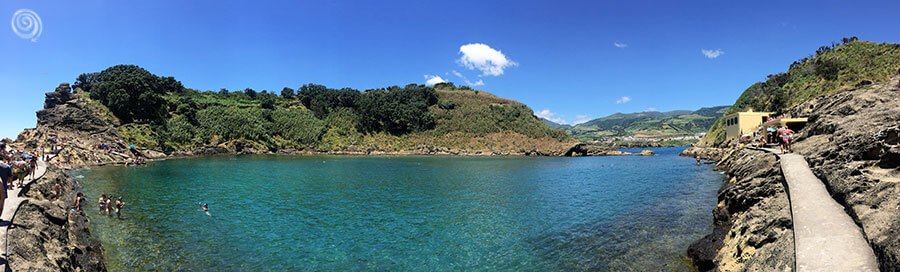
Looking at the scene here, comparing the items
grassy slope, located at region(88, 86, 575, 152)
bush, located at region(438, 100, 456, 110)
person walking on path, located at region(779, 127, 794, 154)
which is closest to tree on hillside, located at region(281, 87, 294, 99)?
grassy slope, located at region(88, 86, 575, 152)

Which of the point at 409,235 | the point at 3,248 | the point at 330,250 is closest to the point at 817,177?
the point at 409,235

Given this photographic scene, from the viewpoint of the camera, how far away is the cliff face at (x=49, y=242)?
997 cm

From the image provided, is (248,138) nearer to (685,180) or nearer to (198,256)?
(198,256)

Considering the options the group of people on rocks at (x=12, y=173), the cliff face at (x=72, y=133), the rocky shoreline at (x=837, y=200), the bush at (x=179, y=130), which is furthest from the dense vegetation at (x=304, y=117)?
the rocky shoreline at (x=837, y=200)

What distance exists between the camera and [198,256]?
14.2 meters

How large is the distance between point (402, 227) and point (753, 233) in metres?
14.3

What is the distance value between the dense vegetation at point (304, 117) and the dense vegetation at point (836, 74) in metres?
45.4

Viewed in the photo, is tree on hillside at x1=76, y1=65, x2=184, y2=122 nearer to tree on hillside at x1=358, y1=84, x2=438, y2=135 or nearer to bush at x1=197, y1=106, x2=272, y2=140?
bush at x1=197, y1=106, x2=272, y2=140

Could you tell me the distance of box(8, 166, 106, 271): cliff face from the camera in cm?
997

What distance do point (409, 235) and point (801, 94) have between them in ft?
247

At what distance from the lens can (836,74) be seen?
5834 centimetres

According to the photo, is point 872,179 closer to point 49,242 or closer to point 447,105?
point 49,242

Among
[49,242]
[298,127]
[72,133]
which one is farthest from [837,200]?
[298,127]

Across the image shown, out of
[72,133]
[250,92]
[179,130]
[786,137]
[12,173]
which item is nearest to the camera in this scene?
[786,137]
